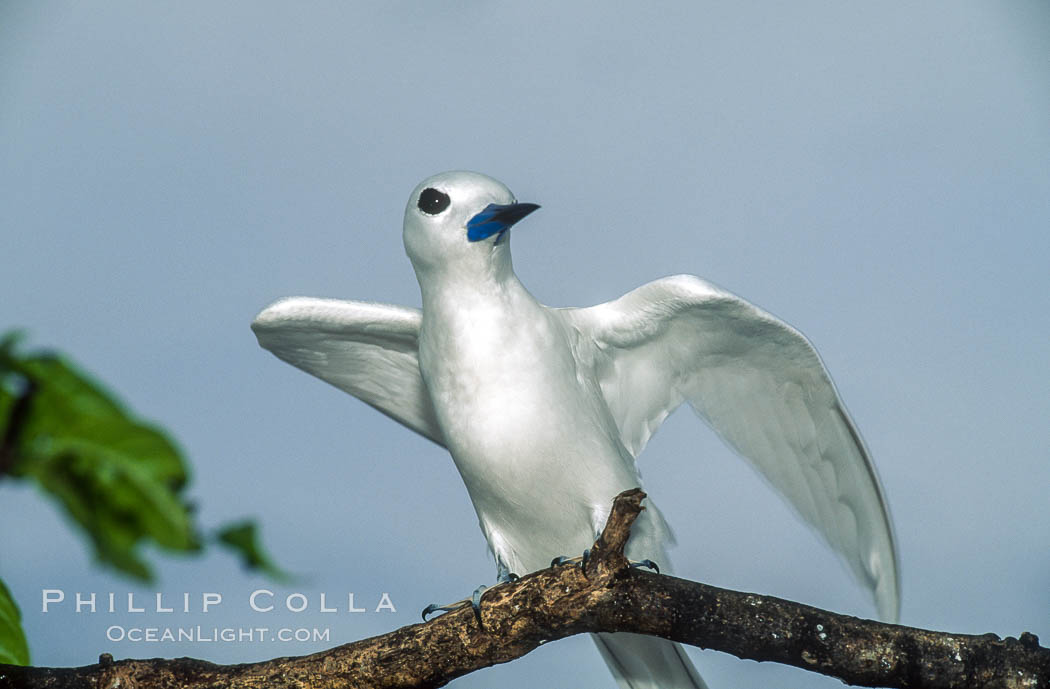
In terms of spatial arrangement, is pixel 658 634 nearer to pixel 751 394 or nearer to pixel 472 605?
pixel 472 605

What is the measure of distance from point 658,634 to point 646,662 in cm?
43

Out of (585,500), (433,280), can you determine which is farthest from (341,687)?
(433,280)

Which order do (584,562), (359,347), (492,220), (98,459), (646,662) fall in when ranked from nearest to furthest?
(98,459)
(584,562)
(492,220)
(646,662)
(359,347)

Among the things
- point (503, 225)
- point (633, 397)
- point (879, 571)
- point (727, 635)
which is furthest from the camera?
point (633, 397)

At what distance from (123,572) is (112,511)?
0.01m

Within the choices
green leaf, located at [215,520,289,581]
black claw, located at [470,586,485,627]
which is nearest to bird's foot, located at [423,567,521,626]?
black claw, located at [470,586,485,627]

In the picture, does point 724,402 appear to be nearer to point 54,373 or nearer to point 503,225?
point 503,225

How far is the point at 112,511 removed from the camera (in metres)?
0.20

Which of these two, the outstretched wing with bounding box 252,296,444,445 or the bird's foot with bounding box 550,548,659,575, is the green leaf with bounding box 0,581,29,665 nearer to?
the bird's foot with bounding box 550,548,659,575

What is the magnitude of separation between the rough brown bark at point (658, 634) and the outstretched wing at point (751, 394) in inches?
13.9

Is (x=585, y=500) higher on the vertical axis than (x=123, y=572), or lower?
higher

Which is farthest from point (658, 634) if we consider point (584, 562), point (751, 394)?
point (751, 394)

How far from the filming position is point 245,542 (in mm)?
210

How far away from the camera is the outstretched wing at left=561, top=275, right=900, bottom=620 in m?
1.66
